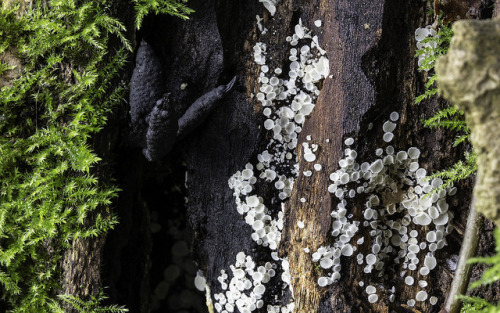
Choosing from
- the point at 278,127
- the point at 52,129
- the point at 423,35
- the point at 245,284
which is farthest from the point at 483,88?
the point at 52,129

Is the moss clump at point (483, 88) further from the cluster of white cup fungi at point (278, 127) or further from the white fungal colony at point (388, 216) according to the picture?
the cluster of white cup fungi at point (278, 127)

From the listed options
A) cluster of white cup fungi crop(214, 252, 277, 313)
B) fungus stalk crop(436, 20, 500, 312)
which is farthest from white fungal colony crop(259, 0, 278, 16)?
cluster of white cup fungi crop(214, 252, 277, 313)

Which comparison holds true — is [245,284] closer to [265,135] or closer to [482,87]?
[265,135]

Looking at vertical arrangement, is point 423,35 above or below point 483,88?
above

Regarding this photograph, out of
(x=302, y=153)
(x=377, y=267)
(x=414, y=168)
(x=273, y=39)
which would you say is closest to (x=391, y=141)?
(x=414, y=168)

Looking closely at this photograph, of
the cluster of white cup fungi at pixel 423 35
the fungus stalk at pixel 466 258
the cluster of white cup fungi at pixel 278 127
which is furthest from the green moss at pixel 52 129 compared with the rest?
the fungus stalk at pixel 466 258

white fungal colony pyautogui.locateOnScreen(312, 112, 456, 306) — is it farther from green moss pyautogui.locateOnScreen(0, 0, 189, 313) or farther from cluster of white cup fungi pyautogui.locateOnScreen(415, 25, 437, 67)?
green moss pyautogui.locateOnScreen(0, 0, 189, 313)

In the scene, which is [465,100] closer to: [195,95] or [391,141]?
[391,141]
